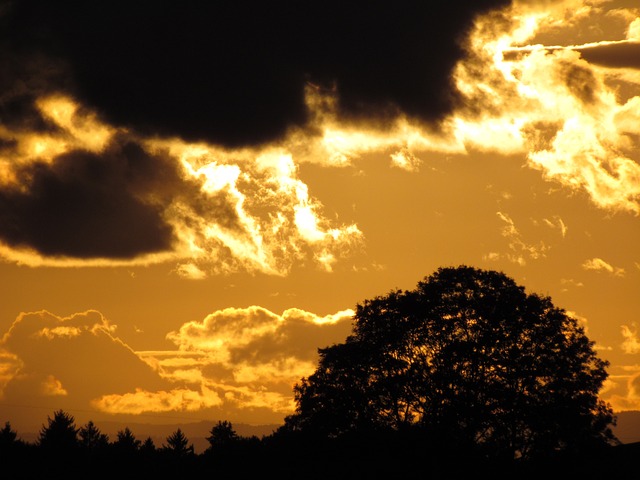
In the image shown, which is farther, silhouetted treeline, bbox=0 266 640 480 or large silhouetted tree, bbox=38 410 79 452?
large silhouetted tree, bbox=38 410 79 452

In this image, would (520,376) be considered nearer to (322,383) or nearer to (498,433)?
(498,433)

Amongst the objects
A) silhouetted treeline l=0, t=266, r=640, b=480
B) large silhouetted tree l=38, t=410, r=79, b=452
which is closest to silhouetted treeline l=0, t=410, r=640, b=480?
silhouetted treeline l=0, t=266, r=640, b=480

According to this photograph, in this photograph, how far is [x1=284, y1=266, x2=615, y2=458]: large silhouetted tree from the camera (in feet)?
202

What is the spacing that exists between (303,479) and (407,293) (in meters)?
17.0

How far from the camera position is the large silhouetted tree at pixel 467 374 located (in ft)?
202

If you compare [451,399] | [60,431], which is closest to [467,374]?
[451,399]

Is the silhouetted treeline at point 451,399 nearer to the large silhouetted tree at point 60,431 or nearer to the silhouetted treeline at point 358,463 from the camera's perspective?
the silhouetted treeline at point 358,463

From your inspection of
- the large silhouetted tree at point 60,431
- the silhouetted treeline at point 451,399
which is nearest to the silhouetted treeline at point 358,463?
the silhouetted treeline at point 451,399

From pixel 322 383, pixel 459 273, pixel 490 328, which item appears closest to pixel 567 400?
pixel 490 328

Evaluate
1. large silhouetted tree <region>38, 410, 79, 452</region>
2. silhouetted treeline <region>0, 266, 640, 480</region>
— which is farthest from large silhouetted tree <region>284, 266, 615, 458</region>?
large silhouetted tree <region>38, 410, 79, 452</region>

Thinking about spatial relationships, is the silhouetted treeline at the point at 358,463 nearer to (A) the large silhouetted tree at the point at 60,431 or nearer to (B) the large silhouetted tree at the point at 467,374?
(B) the large silhouetted tree at the point at 467,374

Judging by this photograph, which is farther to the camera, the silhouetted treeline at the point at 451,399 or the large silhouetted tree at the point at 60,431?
the large silhouetted tree at the point at 60,431

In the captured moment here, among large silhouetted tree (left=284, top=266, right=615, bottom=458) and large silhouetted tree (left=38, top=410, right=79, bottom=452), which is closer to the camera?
large silhouetted tree (left=284, top=266, right=615, bottom=458)

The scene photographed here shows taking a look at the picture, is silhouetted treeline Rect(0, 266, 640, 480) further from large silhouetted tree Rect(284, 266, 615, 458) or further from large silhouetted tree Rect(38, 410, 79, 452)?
large silhouetted tree Rect(38, 410, 79, 452)
